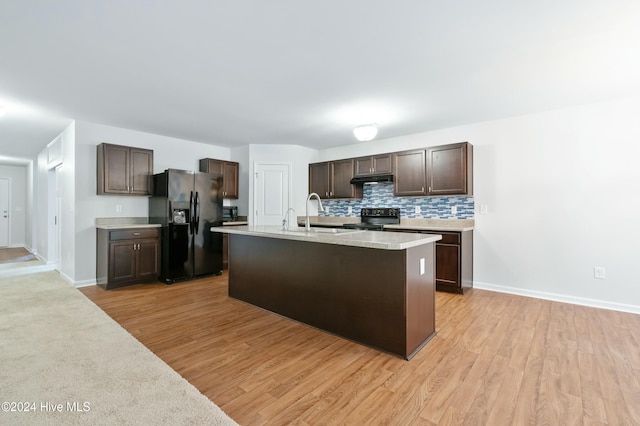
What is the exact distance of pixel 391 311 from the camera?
7.97 ft

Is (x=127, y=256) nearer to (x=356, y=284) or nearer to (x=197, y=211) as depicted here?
(x=197, y=211)

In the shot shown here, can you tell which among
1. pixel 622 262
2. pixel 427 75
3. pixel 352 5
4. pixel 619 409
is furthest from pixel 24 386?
pixel 622 262

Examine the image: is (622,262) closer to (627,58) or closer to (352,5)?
(627,58)

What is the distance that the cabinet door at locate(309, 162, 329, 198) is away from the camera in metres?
6.00

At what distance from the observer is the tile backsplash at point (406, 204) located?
4656 mm

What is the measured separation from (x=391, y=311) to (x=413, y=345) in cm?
34

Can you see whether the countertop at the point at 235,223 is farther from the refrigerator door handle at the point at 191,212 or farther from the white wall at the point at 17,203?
the white wall at the point at 17,203

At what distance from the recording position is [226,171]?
598 cm

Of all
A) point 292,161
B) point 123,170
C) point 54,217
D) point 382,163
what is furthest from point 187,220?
point 382,163

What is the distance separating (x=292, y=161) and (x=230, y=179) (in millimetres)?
1291

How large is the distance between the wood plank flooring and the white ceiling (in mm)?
2460

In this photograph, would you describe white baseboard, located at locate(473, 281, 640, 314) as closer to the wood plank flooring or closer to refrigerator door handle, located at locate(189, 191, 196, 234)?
the wood plank flooring

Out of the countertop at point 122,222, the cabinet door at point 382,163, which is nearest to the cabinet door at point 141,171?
the countertop at point 122,222

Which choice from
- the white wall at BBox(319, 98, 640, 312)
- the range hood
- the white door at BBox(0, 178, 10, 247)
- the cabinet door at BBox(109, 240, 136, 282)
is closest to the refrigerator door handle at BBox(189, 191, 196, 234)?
the cabinet door at BBox(109, 240, 136, 282)
